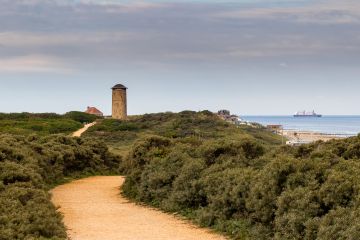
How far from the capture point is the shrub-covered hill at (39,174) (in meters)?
10.5

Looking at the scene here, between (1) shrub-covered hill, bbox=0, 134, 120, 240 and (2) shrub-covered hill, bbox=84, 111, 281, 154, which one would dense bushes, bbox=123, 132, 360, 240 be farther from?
(2) shrub-covered hill, bbox=84, 111, 281, 154

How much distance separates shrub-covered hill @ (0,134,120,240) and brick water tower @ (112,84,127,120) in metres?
39.2

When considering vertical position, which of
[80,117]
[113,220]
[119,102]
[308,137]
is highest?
[119,102]

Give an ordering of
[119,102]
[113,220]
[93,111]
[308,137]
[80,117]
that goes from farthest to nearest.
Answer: [93,111] < [119,102] < [80,117] < [308,137] < [113,220]

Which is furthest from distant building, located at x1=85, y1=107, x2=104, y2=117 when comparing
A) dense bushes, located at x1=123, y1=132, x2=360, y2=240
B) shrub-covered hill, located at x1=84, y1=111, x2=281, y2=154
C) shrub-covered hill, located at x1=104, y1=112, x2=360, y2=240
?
dense bushes, located at x1=123, y1=132, x2=360, y2=240

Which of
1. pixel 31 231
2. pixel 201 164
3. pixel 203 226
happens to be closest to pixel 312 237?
pixel 203 226

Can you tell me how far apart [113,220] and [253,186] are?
405 centimetres

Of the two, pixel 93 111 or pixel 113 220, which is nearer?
pixel 113 220

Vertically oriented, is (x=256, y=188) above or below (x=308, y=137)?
above

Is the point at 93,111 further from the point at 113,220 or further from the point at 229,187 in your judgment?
the point at 229,187

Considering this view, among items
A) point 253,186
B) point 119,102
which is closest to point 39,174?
point 253,186

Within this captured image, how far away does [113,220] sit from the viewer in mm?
14430

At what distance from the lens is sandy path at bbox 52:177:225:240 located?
12.4 m

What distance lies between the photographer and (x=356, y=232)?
327 inches
